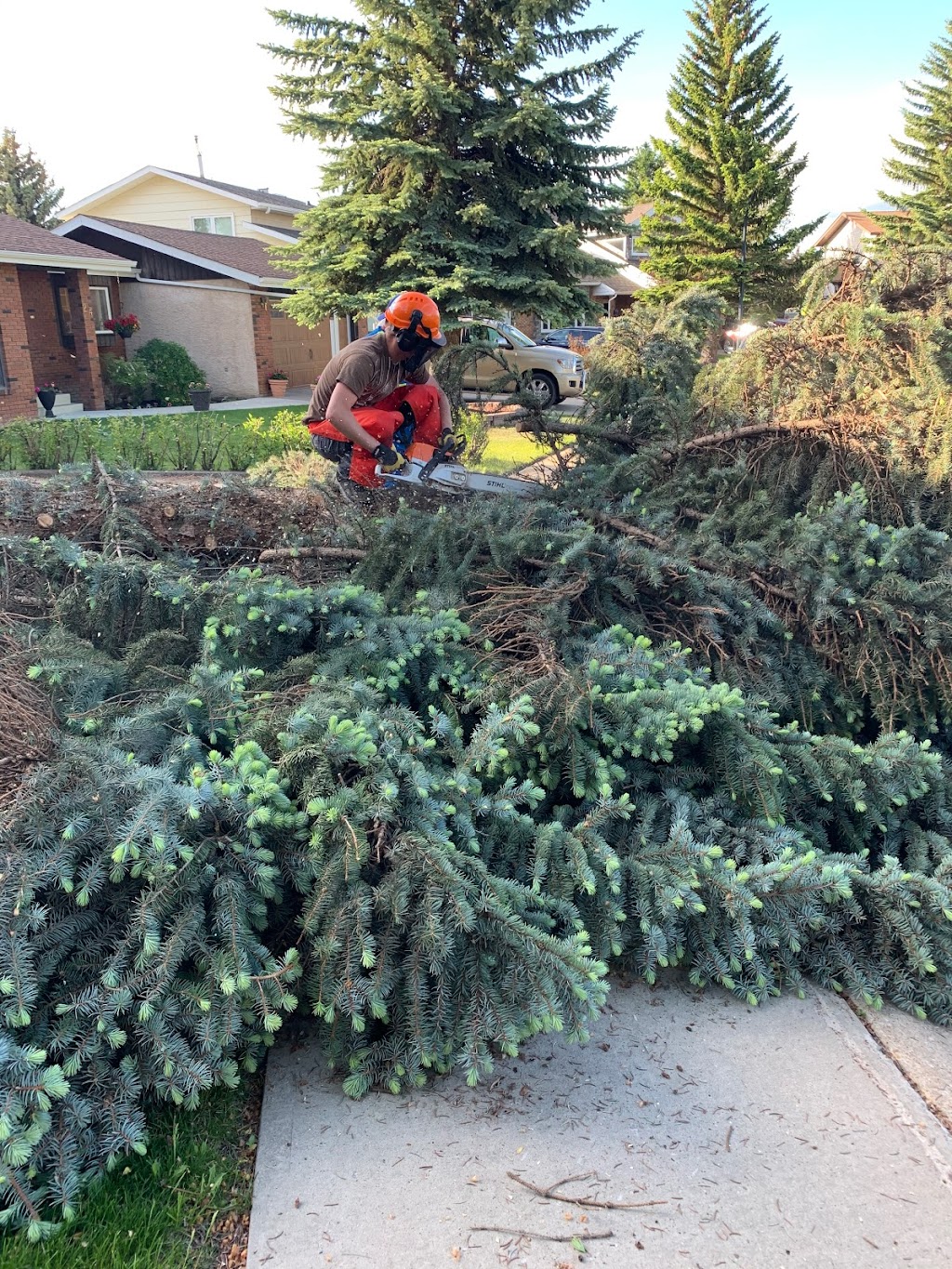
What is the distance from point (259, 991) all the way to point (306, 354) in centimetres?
2362

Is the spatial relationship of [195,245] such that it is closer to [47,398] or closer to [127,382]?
[127,382]

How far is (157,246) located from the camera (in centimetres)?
2023

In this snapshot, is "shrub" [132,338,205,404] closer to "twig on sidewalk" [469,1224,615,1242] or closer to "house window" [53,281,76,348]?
"house window" [53,281,76,348]

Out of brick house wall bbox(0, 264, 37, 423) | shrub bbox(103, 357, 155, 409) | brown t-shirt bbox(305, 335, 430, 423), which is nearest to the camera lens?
brown t-shirt bbox(305, 335, 430, 423)

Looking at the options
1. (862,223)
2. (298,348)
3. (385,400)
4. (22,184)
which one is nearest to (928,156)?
(862,223)

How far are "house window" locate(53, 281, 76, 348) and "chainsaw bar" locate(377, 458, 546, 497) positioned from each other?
54.5 ft

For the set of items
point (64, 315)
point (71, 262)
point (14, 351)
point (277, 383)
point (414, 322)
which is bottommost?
point (277, 383)

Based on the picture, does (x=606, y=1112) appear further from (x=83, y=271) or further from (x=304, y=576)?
(x=83, y=271)

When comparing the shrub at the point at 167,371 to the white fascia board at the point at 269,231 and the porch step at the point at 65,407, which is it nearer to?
the porch step at the point at 65,407

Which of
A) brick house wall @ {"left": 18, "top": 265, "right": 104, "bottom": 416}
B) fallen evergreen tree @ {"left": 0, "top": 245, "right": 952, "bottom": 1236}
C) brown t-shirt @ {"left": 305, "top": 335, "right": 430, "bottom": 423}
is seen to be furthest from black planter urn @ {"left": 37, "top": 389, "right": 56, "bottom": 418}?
fallen evergreen tree @ {"left": 0, "top": 245, "right": 952, "bottom": 1236}

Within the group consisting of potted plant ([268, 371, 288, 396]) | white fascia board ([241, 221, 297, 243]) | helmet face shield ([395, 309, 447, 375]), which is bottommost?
potted plant ([268, 371, 288, 396])

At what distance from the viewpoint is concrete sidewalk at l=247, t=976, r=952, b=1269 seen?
185cm

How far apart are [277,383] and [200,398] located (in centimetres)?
282

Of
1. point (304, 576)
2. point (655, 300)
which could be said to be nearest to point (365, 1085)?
point (304, 576)
